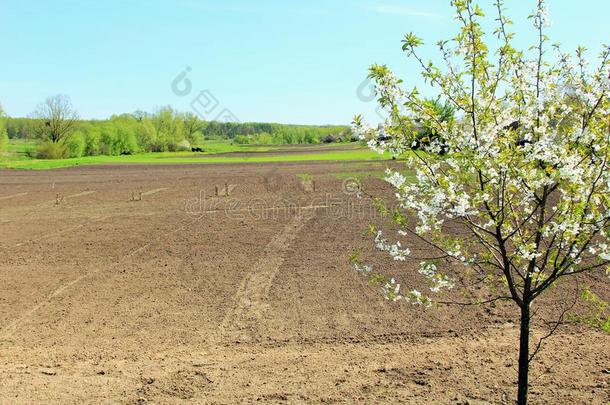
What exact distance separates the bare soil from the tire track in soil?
50mm

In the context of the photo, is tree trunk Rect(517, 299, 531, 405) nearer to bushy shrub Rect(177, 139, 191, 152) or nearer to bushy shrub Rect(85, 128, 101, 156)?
bushy shrub Rect(85, 128, 101, 156)

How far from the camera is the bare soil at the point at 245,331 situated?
25.4 feet

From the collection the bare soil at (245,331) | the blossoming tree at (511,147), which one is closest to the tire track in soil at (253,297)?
the bare soil at (245,331)

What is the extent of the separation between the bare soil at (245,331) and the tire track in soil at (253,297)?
0.05m

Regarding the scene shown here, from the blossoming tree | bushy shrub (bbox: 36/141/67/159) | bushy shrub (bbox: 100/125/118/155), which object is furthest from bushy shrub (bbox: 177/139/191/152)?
the blossoming tree

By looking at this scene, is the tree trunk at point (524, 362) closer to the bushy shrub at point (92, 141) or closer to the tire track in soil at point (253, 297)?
the tire track in soil at point (253, 297)

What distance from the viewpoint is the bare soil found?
7742 millimetres

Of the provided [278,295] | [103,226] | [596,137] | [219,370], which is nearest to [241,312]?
[278,295]

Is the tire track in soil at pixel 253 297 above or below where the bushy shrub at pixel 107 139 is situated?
below

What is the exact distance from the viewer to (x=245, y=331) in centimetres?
1012

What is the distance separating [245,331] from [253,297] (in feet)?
6.55

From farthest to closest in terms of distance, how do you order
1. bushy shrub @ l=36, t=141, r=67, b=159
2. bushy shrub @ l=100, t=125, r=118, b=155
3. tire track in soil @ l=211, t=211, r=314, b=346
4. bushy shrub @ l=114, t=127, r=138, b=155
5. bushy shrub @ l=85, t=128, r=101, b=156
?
bushy shrub @ l=114, t=127, r=138, b=155
bushy shrub @ l=100, t=125, r=118, b=155
bushy shrub @ l=85, t=128, r=101, b=156
bushy shrub @ l=36, t=141, r=67, b=159
tire track in soil @ l=211, t=211, r=314, b=346

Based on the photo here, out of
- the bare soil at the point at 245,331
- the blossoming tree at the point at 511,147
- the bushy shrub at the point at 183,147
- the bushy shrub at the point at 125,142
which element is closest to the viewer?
the blossoming tree at the point at 511,147

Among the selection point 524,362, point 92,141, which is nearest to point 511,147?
point 524,362
